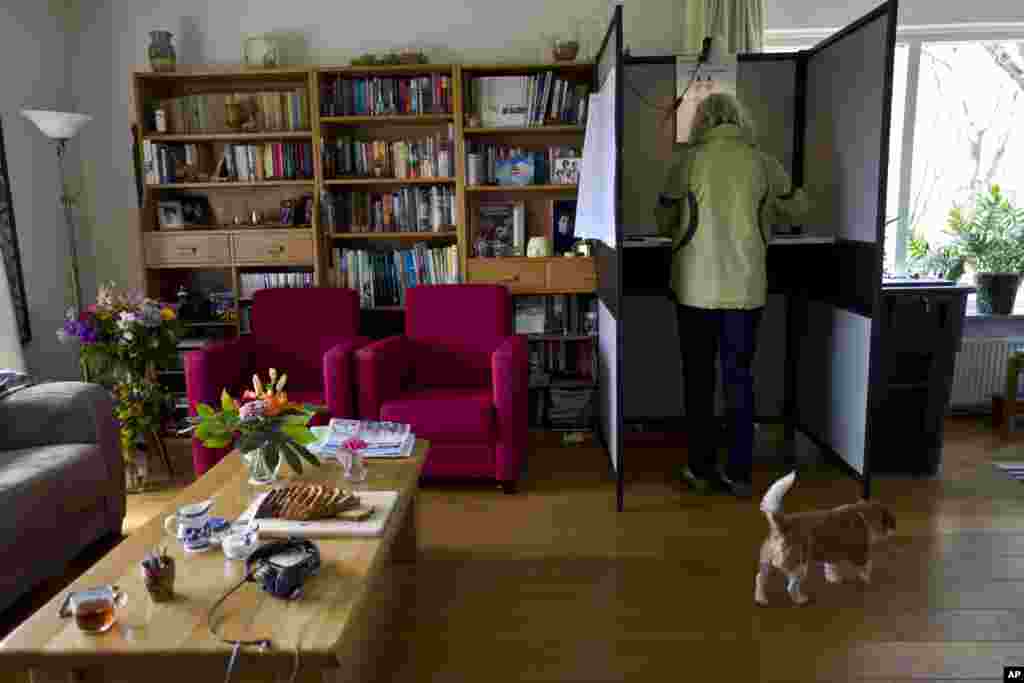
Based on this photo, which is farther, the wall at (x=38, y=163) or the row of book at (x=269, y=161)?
the row of book at (x=269, y=161)

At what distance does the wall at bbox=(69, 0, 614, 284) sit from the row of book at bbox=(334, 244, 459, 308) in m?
1.11

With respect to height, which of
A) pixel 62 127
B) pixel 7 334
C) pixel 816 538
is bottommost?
pixel 816 538

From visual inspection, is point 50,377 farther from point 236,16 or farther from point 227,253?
point 236,16

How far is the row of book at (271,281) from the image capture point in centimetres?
431

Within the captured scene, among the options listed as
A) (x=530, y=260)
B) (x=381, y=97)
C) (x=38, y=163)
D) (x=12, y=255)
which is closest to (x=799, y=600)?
(x=530, y=260)

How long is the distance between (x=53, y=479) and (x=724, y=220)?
8.69 ft


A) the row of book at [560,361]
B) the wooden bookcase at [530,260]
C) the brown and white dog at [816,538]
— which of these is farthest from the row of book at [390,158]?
the brown and white dog at [816,538]

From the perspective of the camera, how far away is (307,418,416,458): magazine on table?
8.42ft

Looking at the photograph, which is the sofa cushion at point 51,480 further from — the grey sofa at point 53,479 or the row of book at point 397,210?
the row of book at point 397,210

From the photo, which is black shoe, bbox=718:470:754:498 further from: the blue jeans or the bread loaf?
the bread loaf

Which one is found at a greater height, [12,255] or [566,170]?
[566,170]

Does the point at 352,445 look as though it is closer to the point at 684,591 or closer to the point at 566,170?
the point at 684,591

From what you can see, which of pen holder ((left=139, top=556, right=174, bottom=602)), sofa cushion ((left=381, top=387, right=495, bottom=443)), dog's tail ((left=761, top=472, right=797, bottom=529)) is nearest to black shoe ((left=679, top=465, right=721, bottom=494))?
sofa cushion ((left=381, top=387, right=495, bottom=443))

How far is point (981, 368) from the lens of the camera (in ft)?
14.5
